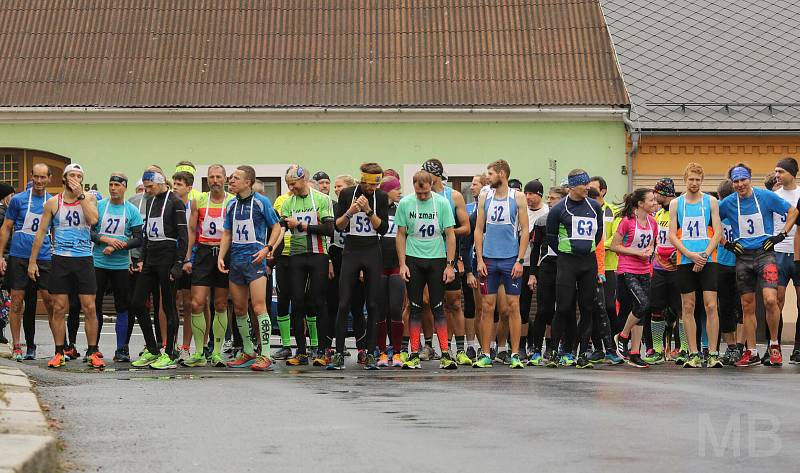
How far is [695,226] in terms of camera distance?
1564 centimetres

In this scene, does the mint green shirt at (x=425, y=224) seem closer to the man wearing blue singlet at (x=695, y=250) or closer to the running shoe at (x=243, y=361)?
the running shoe at (x=243, y=361)

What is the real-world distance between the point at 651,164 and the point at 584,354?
57.9 ft

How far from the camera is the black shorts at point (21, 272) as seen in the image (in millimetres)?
16109

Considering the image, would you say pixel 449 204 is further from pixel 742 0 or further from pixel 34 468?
pixel 742 0

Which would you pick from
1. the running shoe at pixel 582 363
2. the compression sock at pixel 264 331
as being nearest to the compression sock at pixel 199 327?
the compression sock at pixel 264 331

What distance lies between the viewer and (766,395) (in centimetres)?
1160

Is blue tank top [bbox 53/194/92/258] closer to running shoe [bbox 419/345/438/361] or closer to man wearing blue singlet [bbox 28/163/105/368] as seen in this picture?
man wearing blue singlet [bbox 28/163/105/368]

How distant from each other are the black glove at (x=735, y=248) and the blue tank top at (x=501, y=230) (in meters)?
2.18

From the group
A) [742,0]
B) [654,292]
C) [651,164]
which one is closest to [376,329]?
[654,292]

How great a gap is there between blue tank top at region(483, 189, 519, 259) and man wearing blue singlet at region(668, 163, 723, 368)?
1590 mm

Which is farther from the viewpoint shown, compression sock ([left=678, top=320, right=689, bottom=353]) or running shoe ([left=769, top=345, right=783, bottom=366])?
compression sock ([left=678, top=320, right=689, bottom=353])

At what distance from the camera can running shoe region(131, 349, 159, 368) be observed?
1537 centimetres

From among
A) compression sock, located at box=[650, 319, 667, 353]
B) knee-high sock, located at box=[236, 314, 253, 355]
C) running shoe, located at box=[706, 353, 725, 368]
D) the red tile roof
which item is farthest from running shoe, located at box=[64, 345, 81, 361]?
the red tile roof

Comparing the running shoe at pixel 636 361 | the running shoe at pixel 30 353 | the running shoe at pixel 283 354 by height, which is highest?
the running shoe at pixel 636 361
